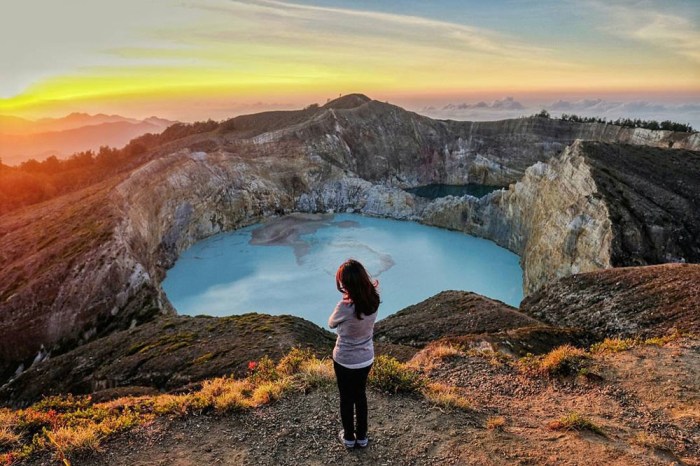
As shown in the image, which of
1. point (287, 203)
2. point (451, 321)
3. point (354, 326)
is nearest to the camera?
point (354, 326)

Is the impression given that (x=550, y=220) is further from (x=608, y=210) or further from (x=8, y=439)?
(x=8, y=439)

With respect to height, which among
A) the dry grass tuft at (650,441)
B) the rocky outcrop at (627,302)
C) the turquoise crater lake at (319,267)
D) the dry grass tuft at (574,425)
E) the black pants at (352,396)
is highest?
the black pants at (352,396)

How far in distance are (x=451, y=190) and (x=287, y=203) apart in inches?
1264

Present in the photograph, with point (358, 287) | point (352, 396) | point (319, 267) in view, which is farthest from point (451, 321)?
point (319, 267)

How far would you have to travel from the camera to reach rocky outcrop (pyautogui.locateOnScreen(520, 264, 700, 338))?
13.9 m

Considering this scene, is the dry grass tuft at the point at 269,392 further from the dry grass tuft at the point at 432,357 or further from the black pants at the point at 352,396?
the dry grass tuft at the point at 432,357

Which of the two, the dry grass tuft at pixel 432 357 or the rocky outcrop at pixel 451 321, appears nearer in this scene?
the dry grass tuft at pixel 432 357

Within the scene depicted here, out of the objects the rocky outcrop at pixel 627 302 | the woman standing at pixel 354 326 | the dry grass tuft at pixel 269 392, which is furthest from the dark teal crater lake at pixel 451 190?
the woman standing at pixel 354 326

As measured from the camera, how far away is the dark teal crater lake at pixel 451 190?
72.2 meters

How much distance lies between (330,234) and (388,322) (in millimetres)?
27997

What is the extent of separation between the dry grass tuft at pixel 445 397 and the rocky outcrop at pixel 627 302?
8.32 m

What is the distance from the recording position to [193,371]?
13633 millimetres

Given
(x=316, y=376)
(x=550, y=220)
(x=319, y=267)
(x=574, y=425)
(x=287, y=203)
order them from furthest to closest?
1. (x=287, y=203)
2. (x=319, y=267)
3. (x=550, y=220)
4. (x=316, y=376)
5. (x=574, y=425)

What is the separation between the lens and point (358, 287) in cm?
581
